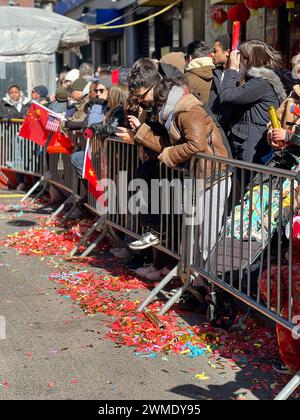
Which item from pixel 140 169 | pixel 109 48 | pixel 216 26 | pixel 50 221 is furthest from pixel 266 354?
pixel 109 48

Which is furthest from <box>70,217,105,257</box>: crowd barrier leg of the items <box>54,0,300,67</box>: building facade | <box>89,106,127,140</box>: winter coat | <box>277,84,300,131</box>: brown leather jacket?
<box>54,0,300,67</box>: building facade

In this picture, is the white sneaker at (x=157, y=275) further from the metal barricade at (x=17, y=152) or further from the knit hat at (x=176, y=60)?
the metal barricade at (x=17, y=152)

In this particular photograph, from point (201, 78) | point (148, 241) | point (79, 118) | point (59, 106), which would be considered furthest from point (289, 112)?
point (59, 106)

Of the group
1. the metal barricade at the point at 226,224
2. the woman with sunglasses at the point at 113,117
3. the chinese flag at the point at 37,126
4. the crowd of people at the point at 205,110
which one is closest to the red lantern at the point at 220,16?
the chinese flag at the point at 37,126

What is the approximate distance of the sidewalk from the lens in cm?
492

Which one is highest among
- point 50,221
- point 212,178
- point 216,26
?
point 216,26

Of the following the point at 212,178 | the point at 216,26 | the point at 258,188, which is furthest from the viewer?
the point at 216,26

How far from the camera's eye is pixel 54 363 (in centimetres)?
544

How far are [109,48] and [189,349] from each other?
27.6 metres

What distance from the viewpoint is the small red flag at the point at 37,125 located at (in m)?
11.5

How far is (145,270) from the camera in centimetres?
784

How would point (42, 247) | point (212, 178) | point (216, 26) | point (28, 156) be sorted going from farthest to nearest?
1. point (216, 26)
2. point (28, 156)
3. point (42, 247)
4. point (212, 178)

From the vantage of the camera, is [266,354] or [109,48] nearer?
[266,354]
